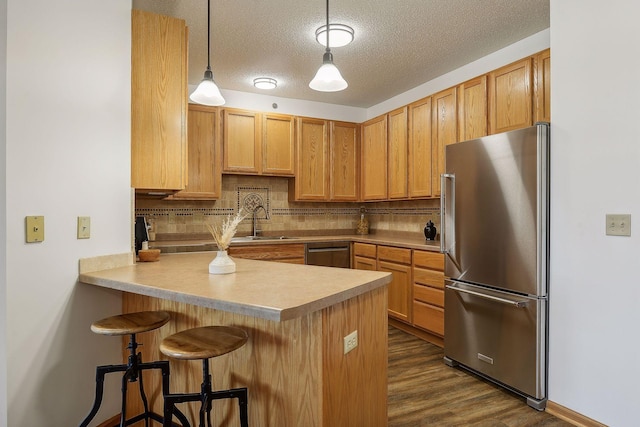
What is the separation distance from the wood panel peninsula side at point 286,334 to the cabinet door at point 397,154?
8.06 feet

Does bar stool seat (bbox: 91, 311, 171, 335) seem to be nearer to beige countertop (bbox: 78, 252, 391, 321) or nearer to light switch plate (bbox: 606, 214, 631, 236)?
beige countertop (bbox: 78, 252, 391, 321)

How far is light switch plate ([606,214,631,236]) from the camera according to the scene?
A: 189cm

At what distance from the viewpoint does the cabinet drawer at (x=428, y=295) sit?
323 cm

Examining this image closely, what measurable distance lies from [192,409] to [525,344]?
6.51 feet

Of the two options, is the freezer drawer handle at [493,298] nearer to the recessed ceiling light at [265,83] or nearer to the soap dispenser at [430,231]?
the soap dispenser at [430,231]

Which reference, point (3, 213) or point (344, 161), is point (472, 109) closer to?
point (344, 161)

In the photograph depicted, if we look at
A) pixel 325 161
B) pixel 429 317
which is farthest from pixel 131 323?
pixel 325 161

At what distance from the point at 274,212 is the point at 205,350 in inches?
136

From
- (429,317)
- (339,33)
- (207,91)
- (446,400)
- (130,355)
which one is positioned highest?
(339,33)

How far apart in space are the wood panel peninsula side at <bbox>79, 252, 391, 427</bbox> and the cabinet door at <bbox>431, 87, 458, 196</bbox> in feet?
6.97

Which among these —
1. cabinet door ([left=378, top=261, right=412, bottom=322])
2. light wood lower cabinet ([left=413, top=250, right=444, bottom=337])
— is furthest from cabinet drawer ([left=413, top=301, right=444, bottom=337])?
cabinet door ([left=378, top=261, right=412, bottom=322])

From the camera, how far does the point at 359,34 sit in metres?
2.99

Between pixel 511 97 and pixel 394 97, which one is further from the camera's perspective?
pixel 394 97

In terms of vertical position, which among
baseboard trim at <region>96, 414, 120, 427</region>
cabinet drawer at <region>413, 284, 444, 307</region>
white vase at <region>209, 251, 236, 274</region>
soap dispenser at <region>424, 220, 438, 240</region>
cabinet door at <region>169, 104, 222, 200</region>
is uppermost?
cabinet door at <region>169, 104, 222, 200</region>
